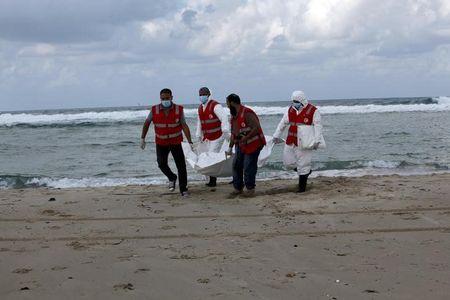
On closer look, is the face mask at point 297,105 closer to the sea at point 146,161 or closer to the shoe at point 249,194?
the shoe at point 249,194

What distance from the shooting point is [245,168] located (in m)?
8.36

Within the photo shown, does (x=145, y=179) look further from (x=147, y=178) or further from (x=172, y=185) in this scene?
(x=172, y=185)

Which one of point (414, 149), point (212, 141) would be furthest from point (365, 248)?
point (414, 149)

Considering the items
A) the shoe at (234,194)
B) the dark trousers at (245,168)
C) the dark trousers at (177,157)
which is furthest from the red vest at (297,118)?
the dark trousers at (177,157)

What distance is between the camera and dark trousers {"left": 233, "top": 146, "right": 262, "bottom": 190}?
8305 millimetres

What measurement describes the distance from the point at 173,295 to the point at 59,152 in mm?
15218

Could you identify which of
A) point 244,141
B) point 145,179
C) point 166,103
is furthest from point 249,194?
point 145,179

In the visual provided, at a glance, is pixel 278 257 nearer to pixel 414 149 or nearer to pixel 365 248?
pixel 365 248

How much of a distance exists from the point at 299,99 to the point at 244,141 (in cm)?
98

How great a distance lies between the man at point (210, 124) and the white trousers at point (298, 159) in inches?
45.9

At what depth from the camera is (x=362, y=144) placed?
59.6ft

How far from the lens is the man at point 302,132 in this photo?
8.05 meters

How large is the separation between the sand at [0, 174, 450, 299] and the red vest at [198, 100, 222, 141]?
108 cm

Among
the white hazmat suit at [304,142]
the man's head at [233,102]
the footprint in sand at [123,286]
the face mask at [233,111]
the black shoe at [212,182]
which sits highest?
the man's head at [233,102]
